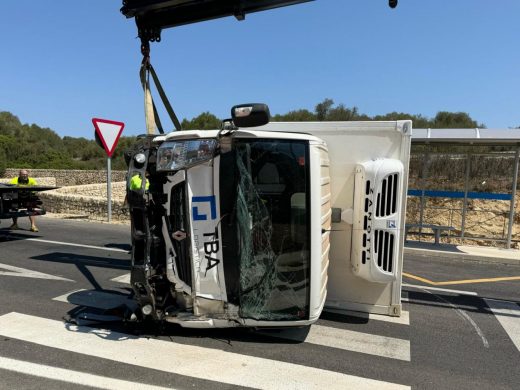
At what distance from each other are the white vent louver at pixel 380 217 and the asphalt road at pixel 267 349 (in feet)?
2.53

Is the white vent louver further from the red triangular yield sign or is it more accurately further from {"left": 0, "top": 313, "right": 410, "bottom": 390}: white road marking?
the red triangular yield sign

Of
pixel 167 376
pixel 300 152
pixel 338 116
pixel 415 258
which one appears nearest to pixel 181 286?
pixel 167 376

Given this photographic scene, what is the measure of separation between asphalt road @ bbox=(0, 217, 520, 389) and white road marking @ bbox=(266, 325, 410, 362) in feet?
0.04

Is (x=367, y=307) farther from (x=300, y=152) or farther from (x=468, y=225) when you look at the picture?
(x=468, y=225)

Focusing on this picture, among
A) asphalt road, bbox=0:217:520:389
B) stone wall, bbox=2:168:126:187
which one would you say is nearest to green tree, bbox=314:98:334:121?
stone wall, bbox=2:168:126:187

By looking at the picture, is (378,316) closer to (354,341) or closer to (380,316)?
(380,316)

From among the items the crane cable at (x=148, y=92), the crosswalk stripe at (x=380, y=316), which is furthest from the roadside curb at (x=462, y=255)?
the crane cable at (x=148, y=92)

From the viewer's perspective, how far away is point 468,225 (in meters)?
16.0

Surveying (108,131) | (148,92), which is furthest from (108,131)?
(148,92)

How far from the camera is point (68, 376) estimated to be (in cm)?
328

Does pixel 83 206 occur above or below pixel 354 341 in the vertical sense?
above

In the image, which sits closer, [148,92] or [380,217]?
[380,217]

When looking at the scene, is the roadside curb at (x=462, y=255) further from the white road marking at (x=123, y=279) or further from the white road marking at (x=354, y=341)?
the white road marking at (x=123, y=279)

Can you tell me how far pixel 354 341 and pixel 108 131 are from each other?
9341mm
